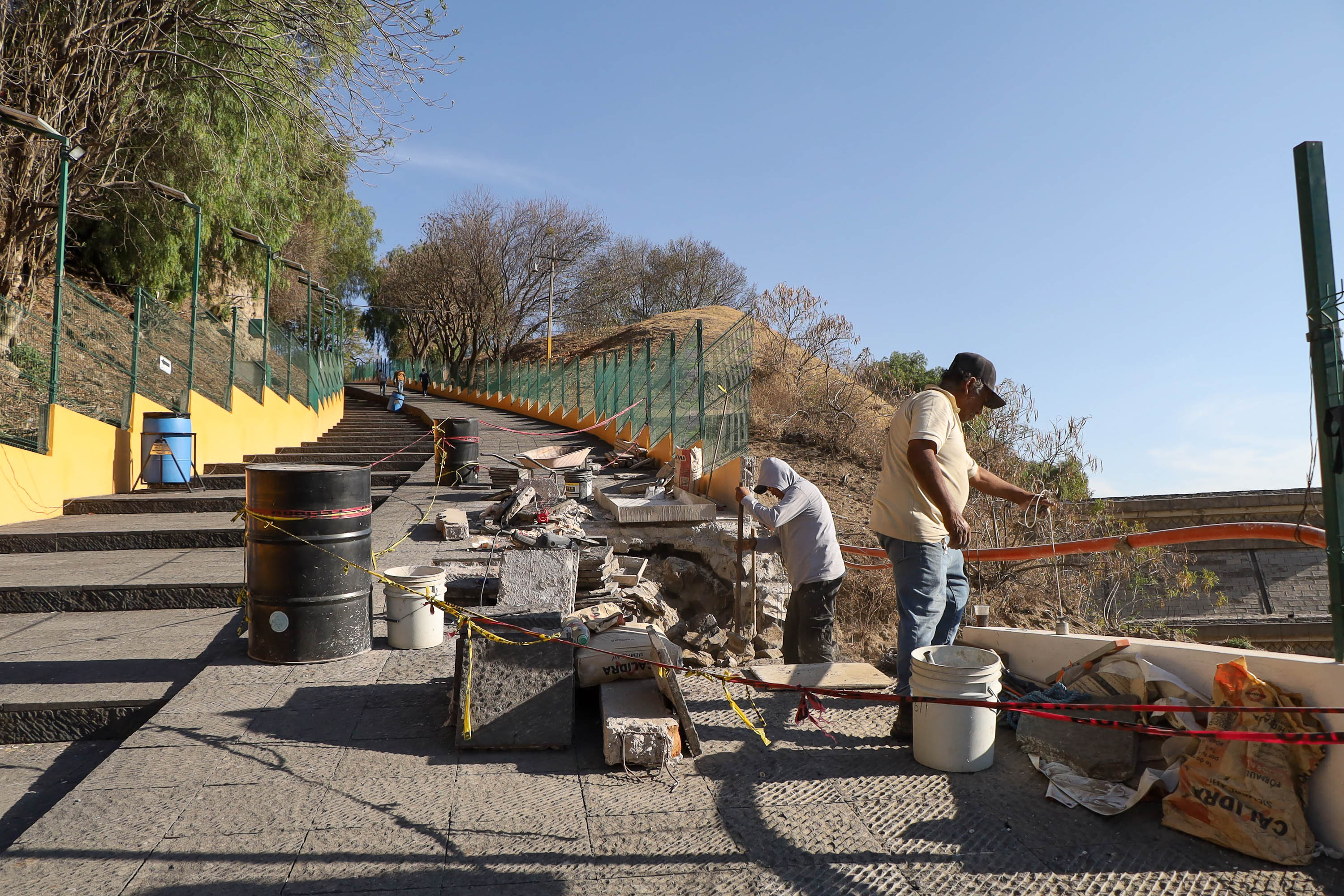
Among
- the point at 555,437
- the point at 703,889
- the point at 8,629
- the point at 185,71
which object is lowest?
the point at 703,889

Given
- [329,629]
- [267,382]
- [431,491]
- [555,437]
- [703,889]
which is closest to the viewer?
[703,889]

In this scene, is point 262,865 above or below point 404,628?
below

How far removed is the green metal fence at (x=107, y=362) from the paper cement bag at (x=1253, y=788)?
1106 centimetres

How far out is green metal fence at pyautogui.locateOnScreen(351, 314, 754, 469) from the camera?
35.8 feet

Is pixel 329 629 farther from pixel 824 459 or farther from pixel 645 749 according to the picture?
pixel 824 459

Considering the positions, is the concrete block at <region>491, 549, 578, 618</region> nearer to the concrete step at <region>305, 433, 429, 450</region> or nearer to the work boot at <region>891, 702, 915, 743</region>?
the work boot at <region>891, 702, 915, 743</region>

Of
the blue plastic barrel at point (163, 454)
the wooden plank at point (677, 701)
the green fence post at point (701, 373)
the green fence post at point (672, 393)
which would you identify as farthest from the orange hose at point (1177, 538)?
the blue plastic barrel at point (163, 454)

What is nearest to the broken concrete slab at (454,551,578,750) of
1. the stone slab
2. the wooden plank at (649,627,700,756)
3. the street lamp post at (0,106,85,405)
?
the wooden plank at (649,627,700,756)

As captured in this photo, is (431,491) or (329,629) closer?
(329,629)

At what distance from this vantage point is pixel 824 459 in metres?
17.1

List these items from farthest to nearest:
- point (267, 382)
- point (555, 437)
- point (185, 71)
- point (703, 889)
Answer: point (555, 437)
point (267, 382)
point (185, 71)
point (703, 889)

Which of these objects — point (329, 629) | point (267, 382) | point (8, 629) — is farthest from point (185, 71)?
point (329, 629)

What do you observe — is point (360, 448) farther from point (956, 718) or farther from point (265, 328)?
point (956, 718)

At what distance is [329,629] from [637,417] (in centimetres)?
1088
